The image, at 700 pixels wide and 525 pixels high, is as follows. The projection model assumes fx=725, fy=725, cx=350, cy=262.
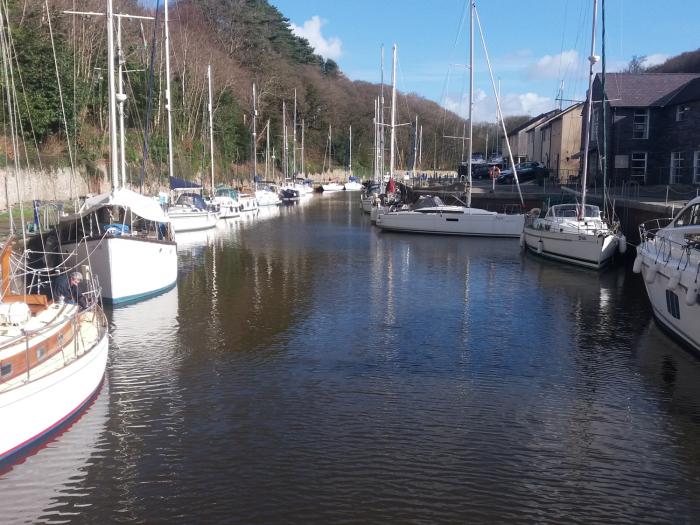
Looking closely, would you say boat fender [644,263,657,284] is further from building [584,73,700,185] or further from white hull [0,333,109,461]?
building [584,73,700,185]

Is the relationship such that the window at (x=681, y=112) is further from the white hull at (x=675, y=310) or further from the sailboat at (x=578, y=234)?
the white hull at (x=675, y=310)

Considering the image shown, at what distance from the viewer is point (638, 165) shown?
148ft

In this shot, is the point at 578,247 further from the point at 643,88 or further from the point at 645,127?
the point at 643,88

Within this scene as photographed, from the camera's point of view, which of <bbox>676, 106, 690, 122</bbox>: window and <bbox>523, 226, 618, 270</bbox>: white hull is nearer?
<bbox>523, 226, 618, 270</bbox>: white hull

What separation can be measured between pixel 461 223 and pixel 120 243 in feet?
72.6

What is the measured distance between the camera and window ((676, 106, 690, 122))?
41625 mm

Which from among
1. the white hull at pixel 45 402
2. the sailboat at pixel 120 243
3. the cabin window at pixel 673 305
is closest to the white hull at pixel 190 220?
the sailboat at pixel 120 243

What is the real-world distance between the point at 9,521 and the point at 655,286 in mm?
14124

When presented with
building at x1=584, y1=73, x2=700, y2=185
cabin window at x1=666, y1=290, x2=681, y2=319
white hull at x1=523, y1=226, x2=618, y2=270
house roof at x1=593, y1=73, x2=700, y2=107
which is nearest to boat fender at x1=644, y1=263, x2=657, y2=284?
cabin window at x1=666, y1=290, x2=681, y2=319

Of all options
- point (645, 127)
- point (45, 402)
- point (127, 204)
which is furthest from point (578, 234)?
point (645, 127)

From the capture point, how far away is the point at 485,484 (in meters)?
8.57

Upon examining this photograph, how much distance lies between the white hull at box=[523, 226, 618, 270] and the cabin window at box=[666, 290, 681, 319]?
9839mm

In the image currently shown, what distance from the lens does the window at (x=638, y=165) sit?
4488 centimetres

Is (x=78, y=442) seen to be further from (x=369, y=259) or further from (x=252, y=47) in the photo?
(x=252, y=47)
